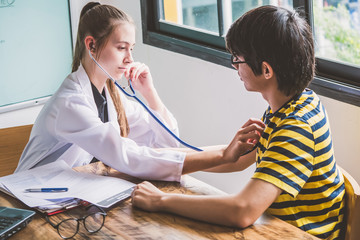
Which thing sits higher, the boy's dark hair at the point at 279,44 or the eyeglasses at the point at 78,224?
the boy's dark hair at the point at 279,44

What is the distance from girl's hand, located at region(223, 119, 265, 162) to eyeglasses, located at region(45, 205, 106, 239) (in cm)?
43

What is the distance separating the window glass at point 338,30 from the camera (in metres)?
1.89

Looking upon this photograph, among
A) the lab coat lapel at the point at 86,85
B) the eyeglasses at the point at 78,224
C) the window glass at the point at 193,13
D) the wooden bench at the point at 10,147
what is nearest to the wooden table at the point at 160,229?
Result: the eyeglasses at the point at 78,224

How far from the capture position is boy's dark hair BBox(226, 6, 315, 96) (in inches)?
48.4

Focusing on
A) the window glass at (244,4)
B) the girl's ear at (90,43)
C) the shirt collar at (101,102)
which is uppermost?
the window glass at (244,4)

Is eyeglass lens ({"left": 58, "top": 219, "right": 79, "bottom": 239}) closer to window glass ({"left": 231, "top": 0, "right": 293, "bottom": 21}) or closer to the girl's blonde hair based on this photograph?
the girl's blonde hair

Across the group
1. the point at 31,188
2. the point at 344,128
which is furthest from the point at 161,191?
the point at 344,128

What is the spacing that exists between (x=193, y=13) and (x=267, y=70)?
4.81ft

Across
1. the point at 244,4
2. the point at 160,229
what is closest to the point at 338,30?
the point at 244,4

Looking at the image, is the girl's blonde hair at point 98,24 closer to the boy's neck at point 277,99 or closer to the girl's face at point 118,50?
the girl's face at point 118,50

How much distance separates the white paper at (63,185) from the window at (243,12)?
96 cm

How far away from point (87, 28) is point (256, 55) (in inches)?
28.3

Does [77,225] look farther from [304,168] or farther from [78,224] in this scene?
[304,168]

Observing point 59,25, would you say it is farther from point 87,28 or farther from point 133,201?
point 133,201
